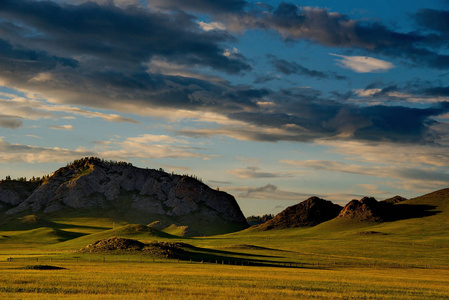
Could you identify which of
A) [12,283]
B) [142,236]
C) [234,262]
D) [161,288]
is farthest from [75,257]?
[142,236]

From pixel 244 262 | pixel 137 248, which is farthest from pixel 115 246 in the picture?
pixel 244 262

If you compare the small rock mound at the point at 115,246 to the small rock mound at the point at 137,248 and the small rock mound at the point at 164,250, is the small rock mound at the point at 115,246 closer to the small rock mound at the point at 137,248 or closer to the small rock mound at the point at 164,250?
the small rock mound at the point at 137,248

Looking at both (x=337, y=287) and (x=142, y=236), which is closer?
(x=337, y=287)

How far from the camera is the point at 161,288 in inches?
2034

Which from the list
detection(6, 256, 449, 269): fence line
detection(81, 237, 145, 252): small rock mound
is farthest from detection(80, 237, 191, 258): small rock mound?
detection(6, 256, 449, 269): fence line

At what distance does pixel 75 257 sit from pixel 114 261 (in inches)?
534

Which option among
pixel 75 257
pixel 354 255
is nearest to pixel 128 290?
pixel 75 257

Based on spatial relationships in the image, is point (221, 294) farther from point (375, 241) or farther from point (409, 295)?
point (375, 241)

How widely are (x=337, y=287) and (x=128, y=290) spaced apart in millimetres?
24598

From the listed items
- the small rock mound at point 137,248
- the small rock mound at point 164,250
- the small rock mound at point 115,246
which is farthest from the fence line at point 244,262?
the small rock mound at point 115,246

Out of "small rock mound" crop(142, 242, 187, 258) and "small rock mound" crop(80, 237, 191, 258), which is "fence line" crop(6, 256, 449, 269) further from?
"small rock mound" crop(80, 237, 191, 258)

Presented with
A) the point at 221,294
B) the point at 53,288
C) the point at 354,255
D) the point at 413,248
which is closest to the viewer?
the point at 221,294

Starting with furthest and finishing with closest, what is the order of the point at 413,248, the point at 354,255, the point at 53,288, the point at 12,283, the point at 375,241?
1. the point at 375,241
2. the point at 413,248
3. the point at 354,255
4. the point at 12,283
5. the point at 53,288

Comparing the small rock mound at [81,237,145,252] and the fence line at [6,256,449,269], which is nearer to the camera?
the fence line at [6,256,449,269]
